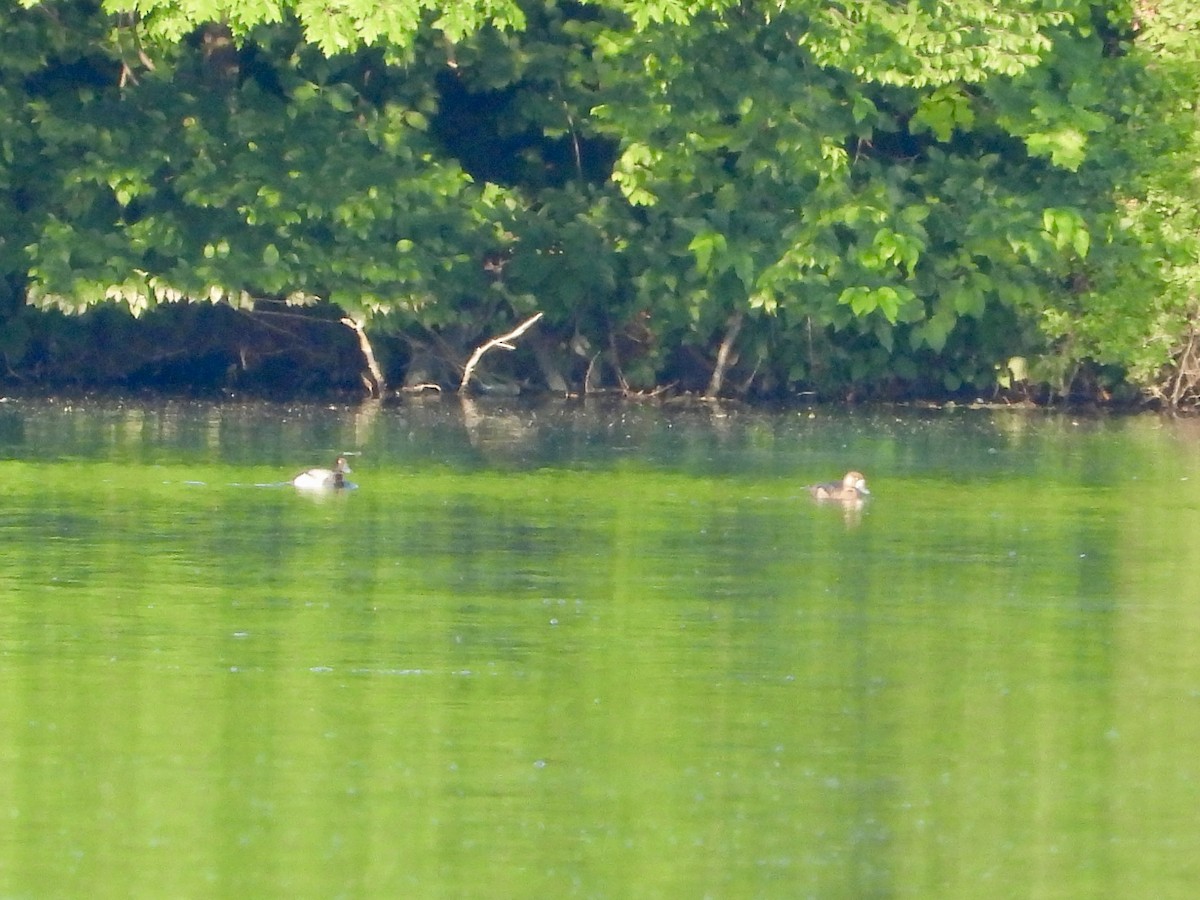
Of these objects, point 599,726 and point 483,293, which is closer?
point 599,726

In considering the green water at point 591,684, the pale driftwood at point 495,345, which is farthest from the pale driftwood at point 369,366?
the green water at point 591,684

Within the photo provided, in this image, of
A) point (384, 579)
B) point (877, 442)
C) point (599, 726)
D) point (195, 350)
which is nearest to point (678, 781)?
point (599, 726)

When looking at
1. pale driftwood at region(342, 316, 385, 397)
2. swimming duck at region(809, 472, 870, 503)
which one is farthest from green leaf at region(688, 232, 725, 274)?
swimming duck at region(809, 472, 870, 503)

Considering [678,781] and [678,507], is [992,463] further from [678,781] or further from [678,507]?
[678,781]

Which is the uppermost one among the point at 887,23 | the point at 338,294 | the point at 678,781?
the point at 887,23

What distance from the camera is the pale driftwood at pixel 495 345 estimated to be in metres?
29.6

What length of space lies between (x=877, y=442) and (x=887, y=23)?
430 cm

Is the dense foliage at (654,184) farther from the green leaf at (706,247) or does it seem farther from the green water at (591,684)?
the green water at (591,684)

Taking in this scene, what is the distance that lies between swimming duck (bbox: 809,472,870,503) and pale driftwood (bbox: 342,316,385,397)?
9728mm

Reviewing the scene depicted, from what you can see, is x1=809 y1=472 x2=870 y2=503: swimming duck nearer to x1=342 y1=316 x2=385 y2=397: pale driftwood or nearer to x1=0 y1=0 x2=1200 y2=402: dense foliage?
x1=0 y1=0 x2=1200 y2=402: dense foliage

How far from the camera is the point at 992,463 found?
22906 mm

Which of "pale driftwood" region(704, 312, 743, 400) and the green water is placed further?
"pale driftwood" region(704, 312, 743, 400)

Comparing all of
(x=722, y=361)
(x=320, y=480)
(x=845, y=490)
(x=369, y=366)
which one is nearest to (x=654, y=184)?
(x=722, y=361)

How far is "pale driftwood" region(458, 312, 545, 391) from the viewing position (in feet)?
97.1
